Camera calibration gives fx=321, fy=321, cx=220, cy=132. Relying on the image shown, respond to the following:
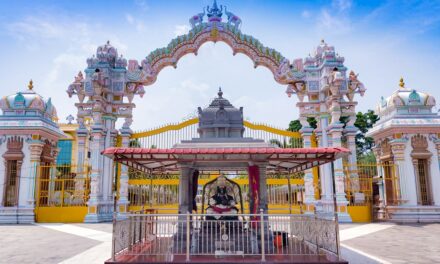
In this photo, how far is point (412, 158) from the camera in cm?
1548

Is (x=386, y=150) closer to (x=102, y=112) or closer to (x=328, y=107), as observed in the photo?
(x=328, y=107)

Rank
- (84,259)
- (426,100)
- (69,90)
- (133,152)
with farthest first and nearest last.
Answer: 1. (69,90)
2. (426,100)
3. (84,259)
4. (133,152)

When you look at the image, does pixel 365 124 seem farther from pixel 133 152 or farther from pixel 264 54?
pixel 133 152

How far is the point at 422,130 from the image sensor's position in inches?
611

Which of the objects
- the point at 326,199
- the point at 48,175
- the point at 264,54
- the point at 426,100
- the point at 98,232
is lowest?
the point at 98,232

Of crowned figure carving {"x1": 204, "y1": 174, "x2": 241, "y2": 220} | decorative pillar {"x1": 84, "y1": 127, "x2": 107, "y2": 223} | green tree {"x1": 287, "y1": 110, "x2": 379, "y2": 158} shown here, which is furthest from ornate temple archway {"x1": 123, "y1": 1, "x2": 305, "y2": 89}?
green tree {"x1": 287, "y1": 110, "x2": 379, "y2": 158}

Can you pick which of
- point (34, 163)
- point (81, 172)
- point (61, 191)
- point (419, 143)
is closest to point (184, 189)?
point (81, 172)

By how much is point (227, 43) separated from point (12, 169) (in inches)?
514

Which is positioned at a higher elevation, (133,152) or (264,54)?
(264,54)

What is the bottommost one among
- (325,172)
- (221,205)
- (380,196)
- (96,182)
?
(380,196)

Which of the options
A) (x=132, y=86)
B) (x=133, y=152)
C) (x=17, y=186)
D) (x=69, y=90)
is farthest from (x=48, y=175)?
(x=133, y=152)

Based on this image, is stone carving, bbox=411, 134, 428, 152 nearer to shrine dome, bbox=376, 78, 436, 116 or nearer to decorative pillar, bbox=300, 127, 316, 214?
shrine dome, bbox=376, 78, 436, 116

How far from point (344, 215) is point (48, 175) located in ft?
49.8

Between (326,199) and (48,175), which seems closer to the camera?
(326,199)
